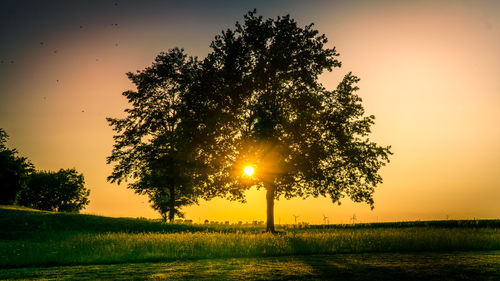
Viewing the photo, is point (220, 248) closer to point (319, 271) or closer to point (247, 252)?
point (247, 252)

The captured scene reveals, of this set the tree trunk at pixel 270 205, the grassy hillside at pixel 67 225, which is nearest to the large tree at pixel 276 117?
the tree trunk at pixel 270 205

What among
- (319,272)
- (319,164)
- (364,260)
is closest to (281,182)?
(319,164)

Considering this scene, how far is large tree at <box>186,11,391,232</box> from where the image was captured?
26.3 metres

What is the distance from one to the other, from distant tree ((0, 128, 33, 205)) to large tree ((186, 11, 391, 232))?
48.9m

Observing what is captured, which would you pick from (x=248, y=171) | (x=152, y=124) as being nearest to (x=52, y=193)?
(x=152, y=124)

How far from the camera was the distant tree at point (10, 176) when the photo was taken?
196 feet

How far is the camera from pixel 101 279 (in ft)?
31.8

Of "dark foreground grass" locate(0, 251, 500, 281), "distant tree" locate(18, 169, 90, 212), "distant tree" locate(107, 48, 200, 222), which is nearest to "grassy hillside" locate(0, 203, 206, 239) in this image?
"distant tree" locate(107, 48, 200, 222)

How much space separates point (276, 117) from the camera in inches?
1006

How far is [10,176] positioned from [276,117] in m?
55.3

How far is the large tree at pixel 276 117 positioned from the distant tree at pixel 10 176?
4893 cm

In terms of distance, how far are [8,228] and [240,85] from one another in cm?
2283

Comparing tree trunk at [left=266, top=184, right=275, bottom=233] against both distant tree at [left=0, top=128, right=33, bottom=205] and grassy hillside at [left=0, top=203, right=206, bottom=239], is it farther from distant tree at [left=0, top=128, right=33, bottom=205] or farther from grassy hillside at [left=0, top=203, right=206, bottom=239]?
distant tree at [left=0, top=128, right=33, bottom=205]

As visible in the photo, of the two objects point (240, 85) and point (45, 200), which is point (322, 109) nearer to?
point (240, 85)
